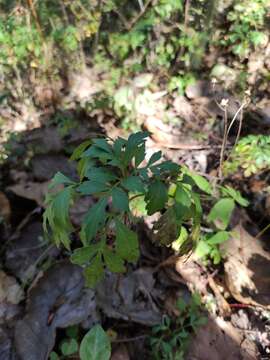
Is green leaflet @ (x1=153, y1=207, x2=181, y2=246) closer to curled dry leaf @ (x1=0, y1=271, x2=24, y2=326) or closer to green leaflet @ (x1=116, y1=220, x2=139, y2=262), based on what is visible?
green leaflet @ (x1=116, y1=220, x2=139, y2=262)

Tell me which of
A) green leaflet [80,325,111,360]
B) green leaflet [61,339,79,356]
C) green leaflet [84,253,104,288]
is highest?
green leaflet [84,253,104,288]

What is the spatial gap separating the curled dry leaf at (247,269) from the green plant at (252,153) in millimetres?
443

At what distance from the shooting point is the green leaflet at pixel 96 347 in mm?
1586

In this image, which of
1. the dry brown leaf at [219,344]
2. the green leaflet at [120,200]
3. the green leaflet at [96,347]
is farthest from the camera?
the dry brown leaf at [219,344]

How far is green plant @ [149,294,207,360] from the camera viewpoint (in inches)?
73.1

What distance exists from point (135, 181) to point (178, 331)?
1110mm

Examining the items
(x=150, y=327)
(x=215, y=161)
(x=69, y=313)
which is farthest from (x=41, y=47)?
(x=150, y=327)

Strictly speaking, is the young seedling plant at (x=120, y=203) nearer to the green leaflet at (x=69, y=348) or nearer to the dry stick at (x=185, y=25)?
the green leaflet at (x=69, y=348)

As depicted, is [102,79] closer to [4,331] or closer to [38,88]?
[38,88]

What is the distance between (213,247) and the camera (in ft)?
7.34

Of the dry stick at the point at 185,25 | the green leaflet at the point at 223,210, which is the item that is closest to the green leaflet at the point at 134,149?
the green leaflet at the point at 223,210

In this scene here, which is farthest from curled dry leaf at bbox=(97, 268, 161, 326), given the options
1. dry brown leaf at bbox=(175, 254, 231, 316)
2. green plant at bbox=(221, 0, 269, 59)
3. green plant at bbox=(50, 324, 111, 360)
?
green plant at bbox=(221, 0, 269, 59)

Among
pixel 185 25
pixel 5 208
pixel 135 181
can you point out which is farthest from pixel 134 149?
pixel 185 25

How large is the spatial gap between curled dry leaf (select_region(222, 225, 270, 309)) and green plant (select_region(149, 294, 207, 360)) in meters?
0.27
